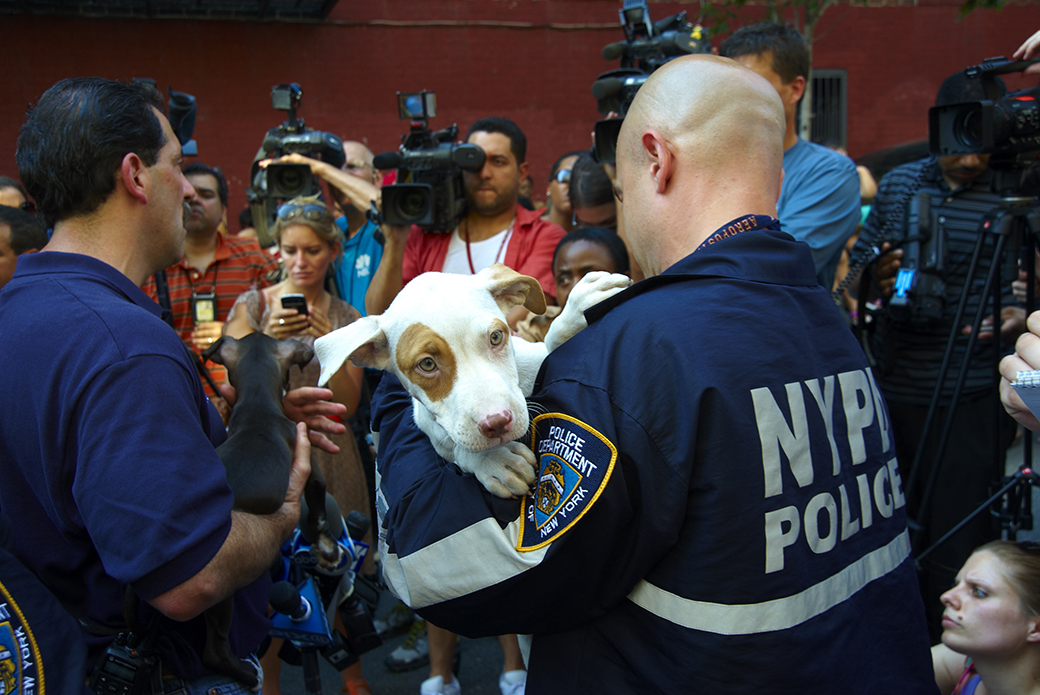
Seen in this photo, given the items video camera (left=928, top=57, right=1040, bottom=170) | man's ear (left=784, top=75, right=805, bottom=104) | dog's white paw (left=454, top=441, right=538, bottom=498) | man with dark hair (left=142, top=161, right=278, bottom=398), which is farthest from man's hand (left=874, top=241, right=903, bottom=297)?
man with dark hair (left=142, top=161, right=278, bottom=398)

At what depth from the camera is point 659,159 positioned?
1.60 metres

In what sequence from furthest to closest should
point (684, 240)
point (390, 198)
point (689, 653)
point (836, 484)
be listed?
1. point (390, 198)
2. point (684, 240)
3. point (836, 484)
4. point (689, 653)

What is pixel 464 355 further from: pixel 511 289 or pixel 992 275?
pixel 992 275

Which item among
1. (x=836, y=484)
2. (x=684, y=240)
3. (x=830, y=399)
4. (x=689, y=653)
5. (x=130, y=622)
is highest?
(x=684, y=240)

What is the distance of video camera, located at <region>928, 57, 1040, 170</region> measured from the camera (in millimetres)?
2738

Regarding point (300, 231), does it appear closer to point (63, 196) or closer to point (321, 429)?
point (321, 429)

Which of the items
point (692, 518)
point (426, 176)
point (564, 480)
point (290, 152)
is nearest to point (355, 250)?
point (290, 152)

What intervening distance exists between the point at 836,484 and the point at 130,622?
1523 millimetres

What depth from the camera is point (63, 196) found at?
180 centimetres

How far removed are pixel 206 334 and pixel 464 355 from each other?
277 centimetres

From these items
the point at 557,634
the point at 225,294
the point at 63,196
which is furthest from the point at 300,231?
the point at 557,634

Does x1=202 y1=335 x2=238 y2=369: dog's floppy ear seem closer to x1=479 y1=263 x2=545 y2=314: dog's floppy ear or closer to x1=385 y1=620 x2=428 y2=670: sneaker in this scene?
x1=479 y1=263 x2=545 y2=314: dog's floppy ear

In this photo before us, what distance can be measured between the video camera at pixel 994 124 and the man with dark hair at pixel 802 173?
1.40 ft

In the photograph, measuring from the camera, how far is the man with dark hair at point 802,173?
Answer: 3.35 meters
